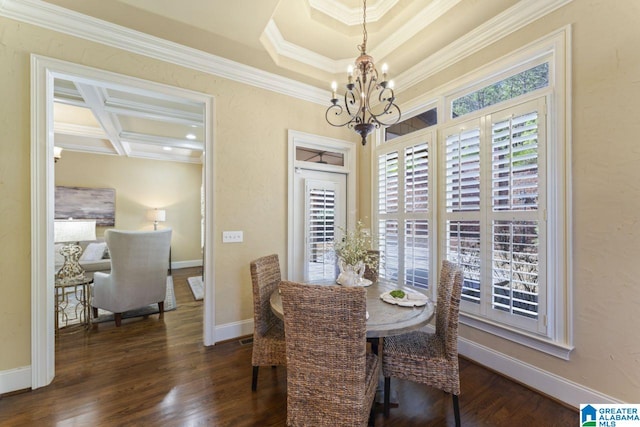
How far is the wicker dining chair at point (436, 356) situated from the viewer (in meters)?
1.66

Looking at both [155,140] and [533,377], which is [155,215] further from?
[533,377]

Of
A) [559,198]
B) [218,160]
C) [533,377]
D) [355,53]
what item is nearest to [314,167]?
[218,160]

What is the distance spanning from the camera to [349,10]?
2.45 metres

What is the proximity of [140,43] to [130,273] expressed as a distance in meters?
2.50

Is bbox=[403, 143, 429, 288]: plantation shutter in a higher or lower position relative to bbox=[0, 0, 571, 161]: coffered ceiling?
lower

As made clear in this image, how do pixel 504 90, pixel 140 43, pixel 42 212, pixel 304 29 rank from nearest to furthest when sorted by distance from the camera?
pixel 42 212 → pixel 504 90 → pixel 140 43 → pixel 304 29

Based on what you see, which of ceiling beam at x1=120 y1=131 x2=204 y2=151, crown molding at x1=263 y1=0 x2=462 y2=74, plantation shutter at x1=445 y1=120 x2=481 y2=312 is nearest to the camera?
crown molding at x1=263 y1=0 x2=462 y2=74

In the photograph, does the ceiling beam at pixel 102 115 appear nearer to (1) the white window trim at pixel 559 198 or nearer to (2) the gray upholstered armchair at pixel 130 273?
(2) the gray upholstered armchair at pixel 130 273

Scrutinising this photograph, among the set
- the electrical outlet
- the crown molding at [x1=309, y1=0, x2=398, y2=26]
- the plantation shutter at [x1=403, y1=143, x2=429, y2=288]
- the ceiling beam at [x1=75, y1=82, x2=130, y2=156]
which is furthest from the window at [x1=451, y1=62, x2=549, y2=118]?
the ceiling beam at [x1=75, y1=82, x2=130, y2=156]

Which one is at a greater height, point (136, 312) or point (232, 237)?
point (232, 237)

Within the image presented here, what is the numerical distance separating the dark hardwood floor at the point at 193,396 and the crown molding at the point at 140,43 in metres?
2.86

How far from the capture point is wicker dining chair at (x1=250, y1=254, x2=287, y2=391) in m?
1.98

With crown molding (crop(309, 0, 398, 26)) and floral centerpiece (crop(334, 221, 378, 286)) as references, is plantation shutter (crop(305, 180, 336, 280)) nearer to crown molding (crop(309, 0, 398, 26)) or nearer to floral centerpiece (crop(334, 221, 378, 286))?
floral centerpiece (crop(334, 221, 378, 286))

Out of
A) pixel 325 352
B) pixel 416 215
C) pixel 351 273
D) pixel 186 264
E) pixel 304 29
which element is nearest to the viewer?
pixel 325 352
